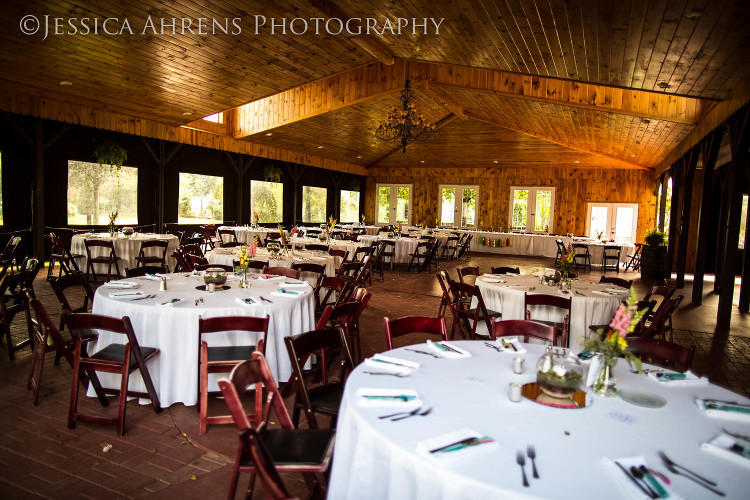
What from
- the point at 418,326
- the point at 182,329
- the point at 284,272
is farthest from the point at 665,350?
the point at 284,272

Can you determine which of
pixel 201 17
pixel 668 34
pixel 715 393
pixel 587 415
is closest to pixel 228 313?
pixel 587 415

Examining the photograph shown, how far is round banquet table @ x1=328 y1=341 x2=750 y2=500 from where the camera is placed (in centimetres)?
138

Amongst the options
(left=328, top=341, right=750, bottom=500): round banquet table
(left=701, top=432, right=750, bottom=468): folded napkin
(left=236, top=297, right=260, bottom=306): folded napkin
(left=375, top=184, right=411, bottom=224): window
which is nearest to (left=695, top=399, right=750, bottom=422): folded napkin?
(left=328, top=341, right=750, bottom=500): round banquet table

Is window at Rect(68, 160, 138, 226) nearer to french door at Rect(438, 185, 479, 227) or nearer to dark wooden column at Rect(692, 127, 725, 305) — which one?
dark wooden column at Rect(692, 127, 725, 305)

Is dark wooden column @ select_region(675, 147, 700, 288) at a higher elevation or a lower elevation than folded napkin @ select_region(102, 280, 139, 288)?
higher

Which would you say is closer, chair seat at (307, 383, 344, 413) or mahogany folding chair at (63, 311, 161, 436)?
chair seat at (307, 383, 344, 413)

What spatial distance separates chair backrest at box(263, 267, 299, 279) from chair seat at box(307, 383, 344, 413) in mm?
2557

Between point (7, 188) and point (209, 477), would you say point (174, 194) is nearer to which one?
point (7, 188)

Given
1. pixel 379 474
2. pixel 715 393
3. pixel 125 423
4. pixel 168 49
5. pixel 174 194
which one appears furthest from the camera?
pixel 174 194

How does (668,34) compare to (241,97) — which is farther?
(241,97)

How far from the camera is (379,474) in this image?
1.61m

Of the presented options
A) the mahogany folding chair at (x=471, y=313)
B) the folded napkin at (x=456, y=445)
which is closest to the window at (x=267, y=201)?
the mahogany folding chair at (x=471, y=313)

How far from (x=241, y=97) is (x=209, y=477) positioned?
981 cm

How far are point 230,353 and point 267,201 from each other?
13557mm
